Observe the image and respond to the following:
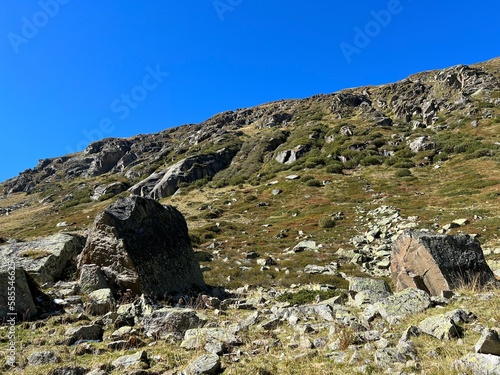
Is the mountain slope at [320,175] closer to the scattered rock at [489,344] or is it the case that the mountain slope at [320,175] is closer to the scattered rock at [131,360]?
the scattered rock at [131,360]

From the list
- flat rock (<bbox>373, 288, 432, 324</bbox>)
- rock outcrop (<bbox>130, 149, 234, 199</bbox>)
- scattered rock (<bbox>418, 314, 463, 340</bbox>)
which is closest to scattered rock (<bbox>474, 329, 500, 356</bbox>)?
scattered rock (<bbox>418, 314, 463, 340</bbox>)

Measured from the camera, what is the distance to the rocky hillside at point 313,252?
17.8 feet

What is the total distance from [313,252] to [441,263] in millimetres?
13634

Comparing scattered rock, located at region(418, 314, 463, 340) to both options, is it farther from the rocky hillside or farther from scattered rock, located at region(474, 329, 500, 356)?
scattered rock, located at region(474, 329, 500, 356)

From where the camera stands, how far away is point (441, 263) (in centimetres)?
1023

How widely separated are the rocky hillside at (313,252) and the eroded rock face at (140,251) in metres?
0.16

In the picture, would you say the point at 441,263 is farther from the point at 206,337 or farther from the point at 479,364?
the point at 206,337

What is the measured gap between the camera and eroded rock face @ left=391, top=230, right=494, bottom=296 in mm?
10059

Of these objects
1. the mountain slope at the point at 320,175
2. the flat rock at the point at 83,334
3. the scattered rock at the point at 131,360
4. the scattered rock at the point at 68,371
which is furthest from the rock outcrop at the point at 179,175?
the scattered rock at the point at 68,371

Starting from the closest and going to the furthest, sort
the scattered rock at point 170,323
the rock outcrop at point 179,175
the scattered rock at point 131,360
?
the scattered rock at point 131,360 < the scattered rock at point 170,323 < the rock outcrop at point 179,175

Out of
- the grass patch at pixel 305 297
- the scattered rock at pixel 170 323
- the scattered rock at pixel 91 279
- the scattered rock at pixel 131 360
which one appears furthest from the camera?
the scattered rock at pixel 91 279

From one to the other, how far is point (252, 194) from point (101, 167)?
377 ft

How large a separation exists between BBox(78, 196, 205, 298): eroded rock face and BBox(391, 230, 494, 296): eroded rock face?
8539mm

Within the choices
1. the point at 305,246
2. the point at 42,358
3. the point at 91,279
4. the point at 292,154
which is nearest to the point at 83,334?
the point at 42,358
